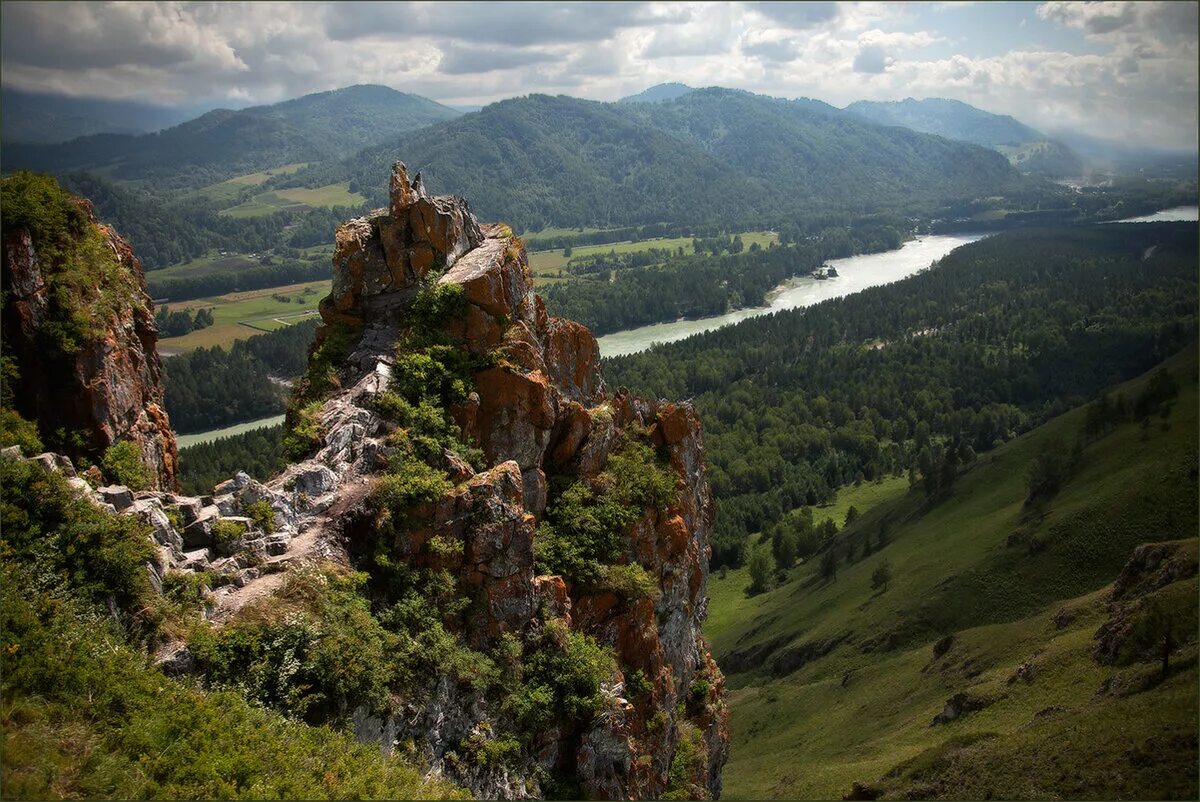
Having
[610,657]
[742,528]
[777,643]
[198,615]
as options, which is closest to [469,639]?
[610,657]

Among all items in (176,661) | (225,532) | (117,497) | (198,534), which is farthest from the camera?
(198,534)

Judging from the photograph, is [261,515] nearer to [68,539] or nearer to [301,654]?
[301,654]

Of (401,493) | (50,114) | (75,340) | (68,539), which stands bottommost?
(401,493)

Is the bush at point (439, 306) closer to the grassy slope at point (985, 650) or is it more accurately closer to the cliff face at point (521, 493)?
the cliff face at point (521, 493)

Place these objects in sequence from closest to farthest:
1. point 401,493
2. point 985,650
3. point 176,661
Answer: point 176,661
point 401,493
point 985,650

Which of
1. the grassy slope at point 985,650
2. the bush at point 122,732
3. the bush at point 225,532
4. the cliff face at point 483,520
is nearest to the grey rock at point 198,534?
the cliff face at point 483,520

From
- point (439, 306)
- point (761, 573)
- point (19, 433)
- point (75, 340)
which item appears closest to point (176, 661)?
point (19, 433)
